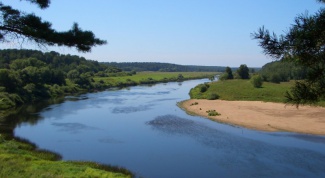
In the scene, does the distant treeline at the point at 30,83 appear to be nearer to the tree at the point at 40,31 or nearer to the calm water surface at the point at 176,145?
the calm water surface at the point at 176,145

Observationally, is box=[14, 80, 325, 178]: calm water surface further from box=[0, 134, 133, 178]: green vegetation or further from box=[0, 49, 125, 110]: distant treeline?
box=[0, 49, 125, 110]: distant treeline

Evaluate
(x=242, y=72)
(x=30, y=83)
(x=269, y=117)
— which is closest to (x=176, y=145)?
(x=269, y=117)

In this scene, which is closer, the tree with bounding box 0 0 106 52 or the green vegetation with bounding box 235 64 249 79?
the tree with bounding box 0 0 106 52

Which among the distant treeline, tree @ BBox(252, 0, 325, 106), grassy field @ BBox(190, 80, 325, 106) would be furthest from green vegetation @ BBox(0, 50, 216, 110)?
tree @ BBox(252, 0, 325, 106)

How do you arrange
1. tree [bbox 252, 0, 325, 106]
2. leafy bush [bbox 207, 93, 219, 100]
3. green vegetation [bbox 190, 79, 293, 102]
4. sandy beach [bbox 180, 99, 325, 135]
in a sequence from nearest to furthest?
1. tree [bbox 252, 0, 325, 106]
2. sandy beach [bbox 180, 99, 325, 135]
3. green vegetation [bbox 190, 79, 293, 102]
4. leafy bush [bbox 207, 93, 219, 100]

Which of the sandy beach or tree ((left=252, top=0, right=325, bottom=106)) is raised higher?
tree ((left=252, top=0, right=325, bottom=106))

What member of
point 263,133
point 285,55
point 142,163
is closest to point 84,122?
point 142,163

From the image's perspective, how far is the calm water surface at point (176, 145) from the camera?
22.3 m

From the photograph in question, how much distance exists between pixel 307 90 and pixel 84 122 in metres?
35.3

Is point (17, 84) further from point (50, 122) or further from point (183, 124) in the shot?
point (183, 124)

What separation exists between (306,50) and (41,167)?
16.7 meters

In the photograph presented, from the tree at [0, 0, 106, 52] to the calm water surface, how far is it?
43.4 feet

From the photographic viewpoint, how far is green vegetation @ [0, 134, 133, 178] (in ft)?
55.5

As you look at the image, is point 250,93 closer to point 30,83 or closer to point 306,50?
point 30,83
